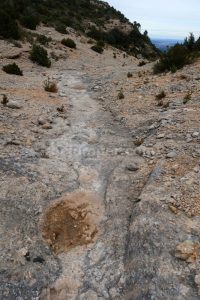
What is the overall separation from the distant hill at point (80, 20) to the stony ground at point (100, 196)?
13296mm

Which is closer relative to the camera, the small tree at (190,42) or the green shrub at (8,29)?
the small tree at (190,42)

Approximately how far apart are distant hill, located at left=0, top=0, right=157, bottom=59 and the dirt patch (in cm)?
1746

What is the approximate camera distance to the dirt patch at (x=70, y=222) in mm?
7113

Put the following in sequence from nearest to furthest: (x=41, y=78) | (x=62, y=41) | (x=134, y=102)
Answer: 1. (x=134, y=102)
2. (x=41, y=78)
3. (x=62, y=41)

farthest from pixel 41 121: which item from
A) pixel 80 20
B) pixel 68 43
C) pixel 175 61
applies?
pixel 80 20

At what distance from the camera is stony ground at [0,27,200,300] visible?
6152mm

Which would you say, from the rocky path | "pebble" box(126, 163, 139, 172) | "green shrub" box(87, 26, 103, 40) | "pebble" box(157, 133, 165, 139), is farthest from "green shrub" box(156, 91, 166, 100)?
"green shrub" box(87, 26, 103, 40)

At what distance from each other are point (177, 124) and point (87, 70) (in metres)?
11.3

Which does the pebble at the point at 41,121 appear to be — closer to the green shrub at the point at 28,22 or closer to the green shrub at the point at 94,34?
the green shrub at the point at 28,22

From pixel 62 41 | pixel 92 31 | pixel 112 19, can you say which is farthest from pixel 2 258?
pixel 112 19

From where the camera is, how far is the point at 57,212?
25.4ft

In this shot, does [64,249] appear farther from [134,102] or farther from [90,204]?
[134,102]

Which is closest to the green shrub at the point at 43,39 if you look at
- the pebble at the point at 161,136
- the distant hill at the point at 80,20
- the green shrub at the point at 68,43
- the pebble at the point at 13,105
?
the green shrub at the point at 68,43

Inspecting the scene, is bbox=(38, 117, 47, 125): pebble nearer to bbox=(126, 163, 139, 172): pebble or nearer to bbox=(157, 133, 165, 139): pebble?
bbox=(126, 163, 139, 172): pebble
